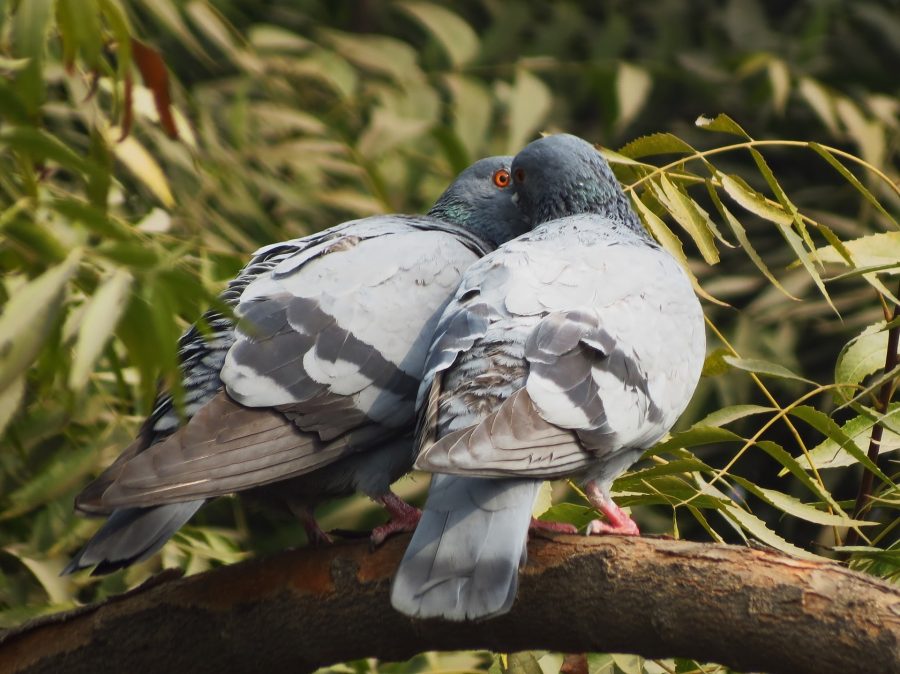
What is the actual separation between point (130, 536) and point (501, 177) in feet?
6.29

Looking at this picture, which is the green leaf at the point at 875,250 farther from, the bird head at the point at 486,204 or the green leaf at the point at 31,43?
the green leaf at the point at 31,43

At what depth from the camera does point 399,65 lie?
5.41 meters

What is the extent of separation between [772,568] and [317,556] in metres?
0.91

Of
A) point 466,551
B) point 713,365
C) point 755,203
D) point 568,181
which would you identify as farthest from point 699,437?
point 568,181

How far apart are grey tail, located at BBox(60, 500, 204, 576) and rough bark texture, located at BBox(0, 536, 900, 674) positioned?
0.51 ft

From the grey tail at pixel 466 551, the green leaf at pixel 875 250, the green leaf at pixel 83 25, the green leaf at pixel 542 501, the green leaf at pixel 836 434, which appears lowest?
the green leaf at pixel 542 501

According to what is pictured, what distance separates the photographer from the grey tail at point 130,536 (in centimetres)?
253

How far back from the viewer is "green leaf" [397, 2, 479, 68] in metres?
5.31

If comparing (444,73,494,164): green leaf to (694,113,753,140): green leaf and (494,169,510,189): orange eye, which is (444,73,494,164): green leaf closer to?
(494,169,510,189): orange eye

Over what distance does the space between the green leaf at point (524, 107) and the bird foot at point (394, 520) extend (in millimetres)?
1915

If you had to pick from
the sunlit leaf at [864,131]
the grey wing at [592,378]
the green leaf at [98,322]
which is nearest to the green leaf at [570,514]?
the grey wing at [592,378]

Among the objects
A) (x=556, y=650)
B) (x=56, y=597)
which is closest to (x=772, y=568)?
(x=556, y=650)

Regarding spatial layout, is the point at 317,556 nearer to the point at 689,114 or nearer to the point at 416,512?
the point at 416,512

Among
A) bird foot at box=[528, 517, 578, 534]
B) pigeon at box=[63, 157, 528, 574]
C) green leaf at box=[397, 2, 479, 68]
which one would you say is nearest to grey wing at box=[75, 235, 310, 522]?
pigeon at box=[63, 157, 528, 574]
